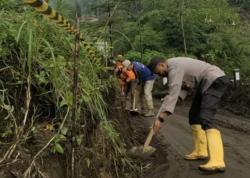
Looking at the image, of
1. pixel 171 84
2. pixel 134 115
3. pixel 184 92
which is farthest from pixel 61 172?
pixel 134 115

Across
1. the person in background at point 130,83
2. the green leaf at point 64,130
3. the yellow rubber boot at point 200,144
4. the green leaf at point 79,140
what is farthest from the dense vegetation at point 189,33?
the green leaf at point 64,130

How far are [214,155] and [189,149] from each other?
5.84ft

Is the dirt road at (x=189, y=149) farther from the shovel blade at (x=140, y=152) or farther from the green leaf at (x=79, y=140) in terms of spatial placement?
the green leaf at (x=79, y=140)

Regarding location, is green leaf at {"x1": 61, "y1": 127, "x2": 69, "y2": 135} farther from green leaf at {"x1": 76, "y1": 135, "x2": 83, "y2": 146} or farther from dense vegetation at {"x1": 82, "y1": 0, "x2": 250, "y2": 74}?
dense vegetation at {"x1": 82, "y1": 0, "x2": 250, "y2": 74}

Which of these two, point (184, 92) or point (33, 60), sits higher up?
point (33, 60)

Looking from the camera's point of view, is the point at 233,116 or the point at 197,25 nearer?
the point at 233,116

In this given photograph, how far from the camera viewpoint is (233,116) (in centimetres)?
1390

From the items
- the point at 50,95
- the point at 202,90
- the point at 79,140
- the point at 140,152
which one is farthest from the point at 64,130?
the point at 202,90

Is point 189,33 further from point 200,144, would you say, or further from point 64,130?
point 64,130

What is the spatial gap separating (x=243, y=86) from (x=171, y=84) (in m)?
9.13

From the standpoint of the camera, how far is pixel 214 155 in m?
6.92

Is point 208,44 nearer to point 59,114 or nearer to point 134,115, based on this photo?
point 134,115

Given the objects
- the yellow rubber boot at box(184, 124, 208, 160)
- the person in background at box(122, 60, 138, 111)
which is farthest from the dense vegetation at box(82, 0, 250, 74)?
the yellow rubber boot at box(184, 124, 208, 160)

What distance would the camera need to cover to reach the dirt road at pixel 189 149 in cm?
702
